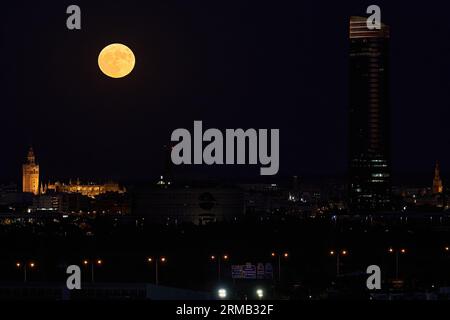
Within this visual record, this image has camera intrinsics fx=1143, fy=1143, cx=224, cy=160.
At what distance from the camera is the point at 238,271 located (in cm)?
3850

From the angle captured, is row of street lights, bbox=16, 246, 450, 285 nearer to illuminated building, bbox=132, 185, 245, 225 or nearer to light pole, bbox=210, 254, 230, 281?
light pole, bbox=210, 254, 230, 281

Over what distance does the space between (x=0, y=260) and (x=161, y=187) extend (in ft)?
271

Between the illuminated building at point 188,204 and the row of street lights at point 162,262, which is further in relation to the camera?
the illuminated building at point 188,204

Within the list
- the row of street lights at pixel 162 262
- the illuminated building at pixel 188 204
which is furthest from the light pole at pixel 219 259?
the illuminated building at pixel 188 204

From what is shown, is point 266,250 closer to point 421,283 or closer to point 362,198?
point 421,283

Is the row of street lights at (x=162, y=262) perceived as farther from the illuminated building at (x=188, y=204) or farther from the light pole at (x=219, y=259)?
the illuminated building at (x=188, y=204)

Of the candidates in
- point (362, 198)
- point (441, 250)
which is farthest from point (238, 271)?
point (362, 198)

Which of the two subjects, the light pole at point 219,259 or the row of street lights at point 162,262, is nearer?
the row of street lights at point 162,262

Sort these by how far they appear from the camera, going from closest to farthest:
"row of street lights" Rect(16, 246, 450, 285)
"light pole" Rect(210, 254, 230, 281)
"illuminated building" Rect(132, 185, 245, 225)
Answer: "row of street lights" Rect(16, 246, 450, 285) < "light pole" Rect(210, 254, 230, 281) < "illuminated building" Rect(132, 185, 245, 225)

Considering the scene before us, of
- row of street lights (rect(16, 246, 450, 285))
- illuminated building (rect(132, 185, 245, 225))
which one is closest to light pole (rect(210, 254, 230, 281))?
row of street lights (rect(16, 246, 450, 285))

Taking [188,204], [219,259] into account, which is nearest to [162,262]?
[219,259]

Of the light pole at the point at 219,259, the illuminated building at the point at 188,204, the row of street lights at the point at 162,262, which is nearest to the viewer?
the row of street lights at the point at 162,262

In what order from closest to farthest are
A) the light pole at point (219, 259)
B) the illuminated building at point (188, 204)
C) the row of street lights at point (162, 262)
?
the row of street lights at point (162, 262) < the light pole at point (219, 259) < the illuminated building at point (188, 204)

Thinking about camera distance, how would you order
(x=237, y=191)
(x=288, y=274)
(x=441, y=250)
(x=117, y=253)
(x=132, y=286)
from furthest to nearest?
(x=237, y=191)
(x=441, y=250)
(x=117, y=253)
(x=288, y=274)
(x=132, y=286)
